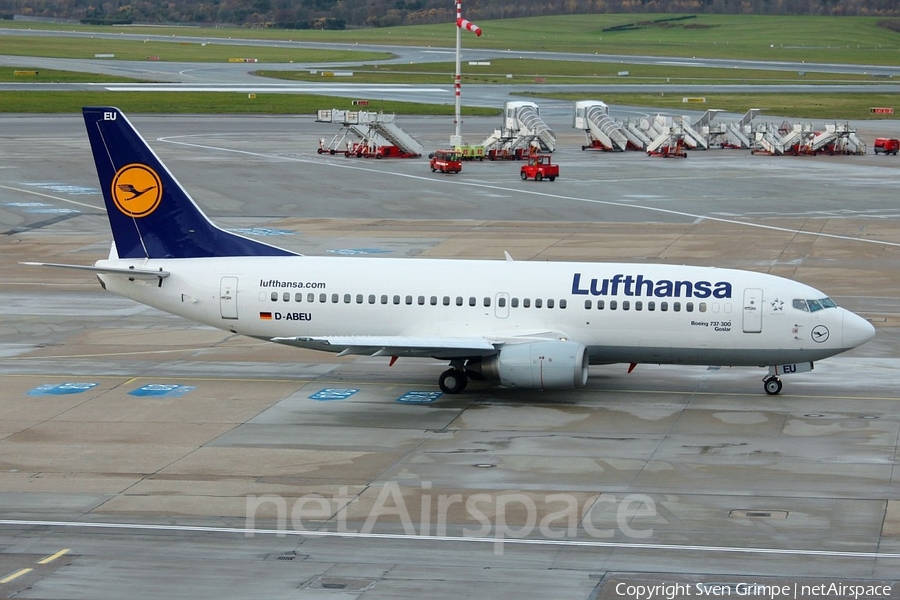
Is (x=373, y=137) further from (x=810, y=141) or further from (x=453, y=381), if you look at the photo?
(x=453, y=381)

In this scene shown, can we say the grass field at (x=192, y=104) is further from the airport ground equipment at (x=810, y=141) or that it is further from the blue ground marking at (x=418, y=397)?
the blue ground marking at (x=418, y=397)

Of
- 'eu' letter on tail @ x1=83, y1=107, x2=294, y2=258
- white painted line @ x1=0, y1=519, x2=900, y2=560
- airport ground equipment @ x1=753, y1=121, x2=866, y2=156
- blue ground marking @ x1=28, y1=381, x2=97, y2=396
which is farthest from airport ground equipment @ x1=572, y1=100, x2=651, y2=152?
white painted line @ x1=0, y1=519, x2=900, y2=560

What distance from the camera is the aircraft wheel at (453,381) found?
123 feet

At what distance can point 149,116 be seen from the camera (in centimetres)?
12462

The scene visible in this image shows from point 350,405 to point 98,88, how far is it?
384ft

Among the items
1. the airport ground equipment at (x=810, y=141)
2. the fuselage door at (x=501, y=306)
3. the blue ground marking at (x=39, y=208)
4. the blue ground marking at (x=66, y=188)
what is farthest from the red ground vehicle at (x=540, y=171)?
the fuselage door at (x=501, y=306)

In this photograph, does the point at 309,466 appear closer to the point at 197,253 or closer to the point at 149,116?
the point at 197,253

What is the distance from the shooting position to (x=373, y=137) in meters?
101

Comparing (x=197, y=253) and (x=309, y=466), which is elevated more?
(x=197, y=253)

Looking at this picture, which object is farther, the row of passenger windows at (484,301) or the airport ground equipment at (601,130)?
the airport ground equipment at (601,130)

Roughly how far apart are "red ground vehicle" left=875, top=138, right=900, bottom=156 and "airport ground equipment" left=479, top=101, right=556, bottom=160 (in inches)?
1035

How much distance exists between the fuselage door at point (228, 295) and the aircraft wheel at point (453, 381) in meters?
6.84

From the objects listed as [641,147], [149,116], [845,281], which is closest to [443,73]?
[149,116]

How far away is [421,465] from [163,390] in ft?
36.1
